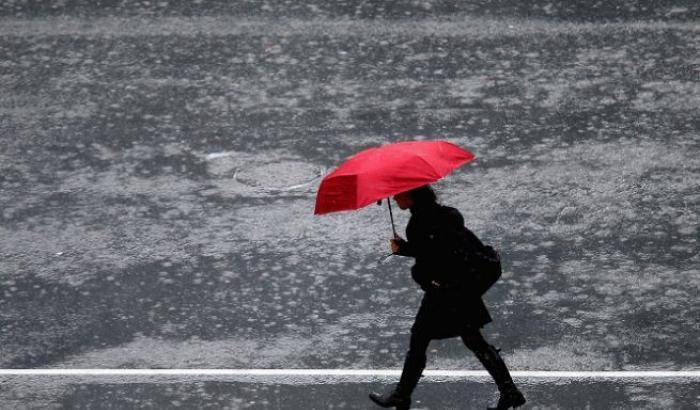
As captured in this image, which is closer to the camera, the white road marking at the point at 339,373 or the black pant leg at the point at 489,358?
the black pant leg at the point at 489,358

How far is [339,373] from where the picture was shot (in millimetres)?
7906

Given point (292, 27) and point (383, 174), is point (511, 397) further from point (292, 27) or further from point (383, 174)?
point (292, 27)

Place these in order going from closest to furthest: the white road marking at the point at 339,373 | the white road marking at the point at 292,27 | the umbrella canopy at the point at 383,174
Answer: the umbrella canopy at the point at 383,174, the white road marking at the point at 339,373, the white road marking at the point at 292,27

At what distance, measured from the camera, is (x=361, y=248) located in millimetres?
9523

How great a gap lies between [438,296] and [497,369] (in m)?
0.58

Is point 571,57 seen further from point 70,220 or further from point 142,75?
point 70,220

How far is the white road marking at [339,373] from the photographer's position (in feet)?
25.5

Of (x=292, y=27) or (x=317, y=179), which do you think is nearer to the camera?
(x=317, y=179)

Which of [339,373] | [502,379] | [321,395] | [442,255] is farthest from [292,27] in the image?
[502,379]

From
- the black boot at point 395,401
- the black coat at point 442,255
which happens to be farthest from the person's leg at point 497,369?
the black boot at point 395,401

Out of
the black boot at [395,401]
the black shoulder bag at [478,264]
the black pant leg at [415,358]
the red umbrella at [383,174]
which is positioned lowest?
the black boot at [395,401]

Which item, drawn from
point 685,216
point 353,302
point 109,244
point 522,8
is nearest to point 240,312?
point 353,302

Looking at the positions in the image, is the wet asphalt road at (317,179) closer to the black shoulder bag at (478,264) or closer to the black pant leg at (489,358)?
the black pant leg at (489,358)

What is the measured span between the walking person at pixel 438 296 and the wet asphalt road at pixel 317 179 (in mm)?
581
